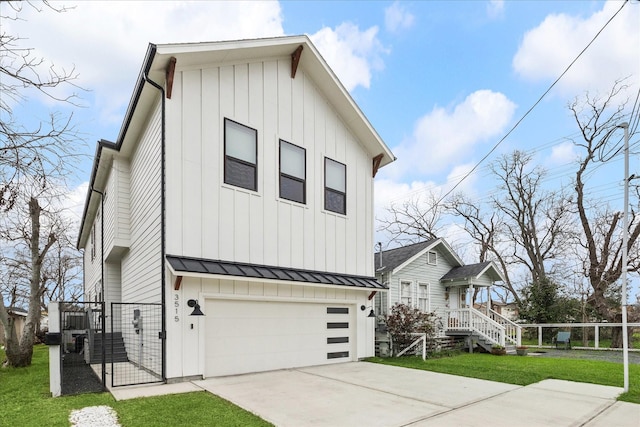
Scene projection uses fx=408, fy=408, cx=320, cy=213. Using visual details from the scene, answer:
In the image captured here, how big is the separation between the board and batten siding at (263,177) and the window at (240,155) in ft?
0.46

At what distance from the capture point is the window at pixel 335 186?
11.3 m

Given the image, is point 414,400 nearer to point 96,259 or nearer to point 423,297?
point 423,297

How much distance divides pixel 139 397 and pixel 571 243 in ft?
83.2

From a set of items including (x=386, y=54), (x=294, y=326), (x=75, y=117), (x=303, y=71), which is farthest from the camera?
(x=386, y=54)

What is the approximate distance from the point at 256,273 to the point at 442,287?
36.2 feet

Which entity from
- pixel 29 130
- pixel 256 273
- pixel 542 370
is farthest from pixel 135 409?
pixel 542 370

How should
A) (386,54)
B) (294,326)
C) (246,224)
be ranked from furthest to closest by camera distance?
(386,54) < (294,326) < (246,224)

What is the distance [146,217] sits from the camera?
30.3 feet

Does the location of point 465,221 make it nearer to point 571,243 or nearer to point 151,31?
point 571,243

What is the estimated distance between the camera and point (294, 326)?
9922 mm

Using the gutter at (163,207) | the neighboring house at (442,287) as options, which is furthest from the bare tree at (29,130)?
the neighboring house at (442,287)

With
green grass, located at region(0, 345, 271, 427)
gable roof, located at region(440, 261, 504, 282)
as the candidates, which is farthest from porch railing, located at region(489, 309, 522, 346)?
green grass, located at region(0, 345, 271, 427)

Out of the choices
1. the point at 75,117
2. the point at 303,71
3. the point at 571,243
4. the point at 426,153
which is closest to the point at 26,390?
the point at 75,117

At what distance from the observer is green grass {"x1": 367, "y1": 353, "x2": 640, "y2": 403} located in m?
8.35
